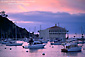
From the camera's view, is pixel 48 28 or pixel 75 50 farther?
pixel 48 28

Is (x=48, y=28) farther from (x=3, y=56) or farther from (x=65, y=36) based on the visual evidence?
(x=3, y=56)

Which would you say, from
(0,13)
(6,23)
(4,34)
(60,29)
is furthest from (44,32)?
(0,13)

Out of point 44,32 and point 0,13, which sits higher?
point 0,13

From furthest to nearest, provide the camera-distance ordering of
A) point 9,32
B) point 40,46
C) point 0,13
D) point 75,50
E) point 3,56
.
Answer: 1. point 0,13
2. point 9,32
3. point 40,46
4. point 75,50
5. point 3,56

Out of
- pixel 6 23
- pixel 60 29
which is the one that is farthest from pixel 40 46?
pixel 6 23

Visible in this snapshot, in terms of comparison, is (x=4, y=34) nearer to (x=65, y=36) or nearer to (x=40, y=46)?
(x=65, y=36)

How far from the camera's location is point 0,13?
166625 mm

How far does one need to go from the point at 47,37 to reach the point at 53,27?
7.14m

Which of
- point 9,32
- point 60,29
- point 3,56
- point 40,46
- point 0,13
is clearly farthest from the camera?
point 0,13

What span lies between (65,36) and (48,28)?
1168 cm

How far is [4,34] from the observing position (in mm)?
139750

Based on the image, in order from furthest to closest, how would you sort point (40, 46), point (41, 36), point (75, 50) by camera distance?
point (41, 36)
point (40, 46)
point (75, 50)

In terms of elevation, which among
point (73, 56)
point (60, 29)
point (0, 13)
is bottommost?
point (73, 56)

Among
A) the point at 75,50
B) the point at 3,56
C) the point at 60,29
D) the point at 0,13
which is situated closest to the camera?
the point at 3,56
